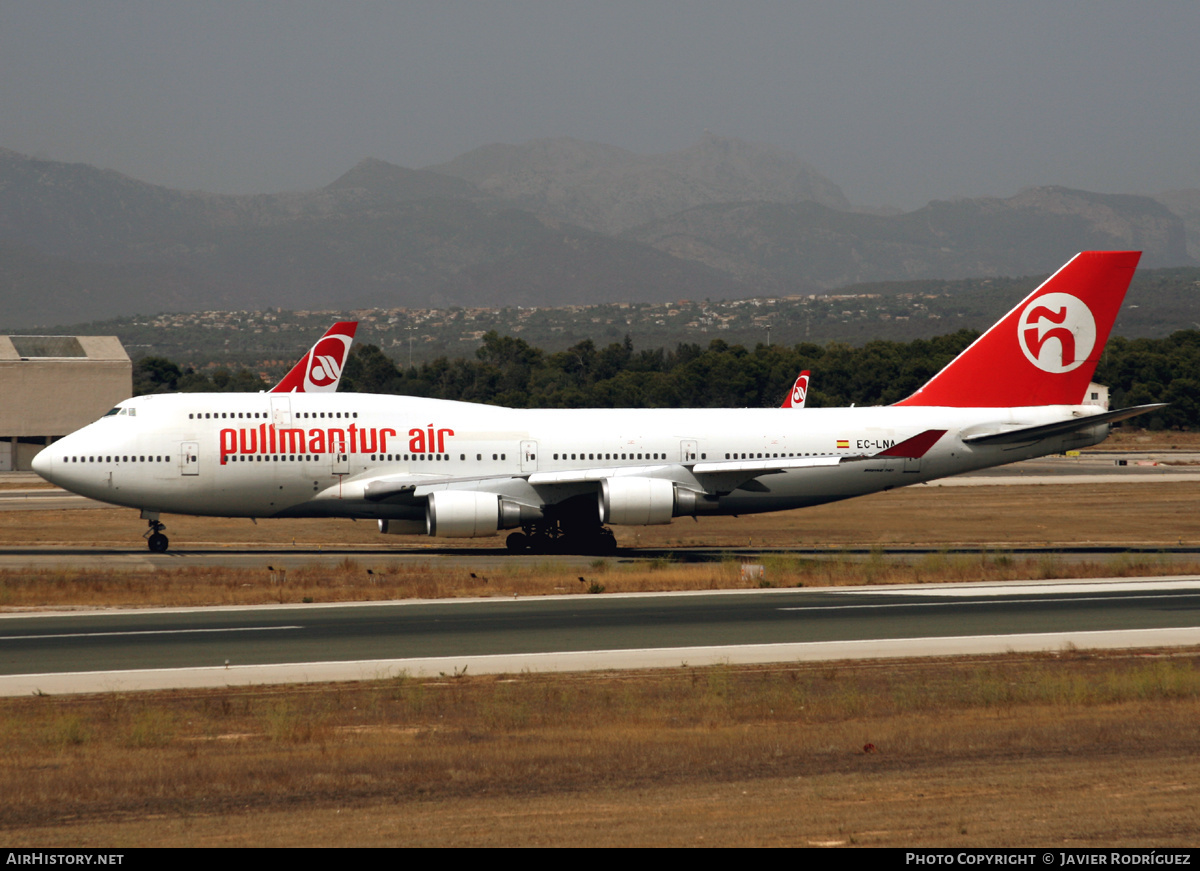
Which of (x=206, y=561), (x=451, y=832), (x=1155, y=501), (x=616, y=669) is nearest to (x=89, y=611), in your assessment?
(x=206, y=561)

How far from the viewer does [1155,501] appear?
164 ft

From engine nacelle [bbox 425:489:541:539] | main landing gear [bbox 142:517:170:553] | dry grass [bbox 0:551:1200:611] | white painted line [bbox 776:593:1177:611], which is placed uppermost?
engine nacelle [bbox 425:489:541:539]

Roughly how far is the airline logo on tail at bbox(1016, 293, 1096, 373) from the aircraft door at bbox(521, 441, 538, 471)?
1526 centimetres

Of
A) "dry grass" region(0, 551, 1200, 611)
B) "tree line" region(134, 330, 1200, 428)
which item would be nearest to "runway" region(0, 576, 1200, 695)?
"dry grass" region(0, 551, 1200, 611)

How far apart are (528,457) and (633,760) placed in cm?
2351

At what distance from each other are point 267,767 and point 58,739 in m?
2.84

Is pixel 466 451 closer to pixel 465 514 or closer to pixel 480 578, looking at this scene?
pixel 465 514

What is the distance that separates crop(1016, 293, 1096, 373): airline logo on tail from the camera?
3841cm

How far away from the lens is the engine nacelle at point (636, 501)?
114ft

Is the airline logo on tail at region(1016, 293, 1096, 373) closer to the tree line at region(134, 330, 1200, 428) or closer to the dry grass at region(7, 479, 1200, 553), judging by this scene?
the dry grass at region(7, 479, 1200, 553)

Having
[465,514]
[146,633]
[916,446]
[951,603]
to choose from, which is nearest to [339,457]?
[465,514]

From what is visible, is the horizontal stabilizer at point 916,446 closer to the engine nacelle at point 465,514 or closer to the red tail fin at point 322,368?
the engine nacelle at point 465,514

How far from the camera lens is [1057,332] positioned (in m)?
38.4

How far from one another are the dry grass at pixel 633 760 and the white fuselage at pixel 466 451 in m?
18.1
